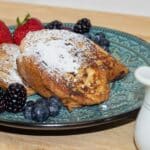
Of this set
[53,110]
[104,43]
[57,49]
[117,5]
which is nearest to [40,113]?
[53,110]

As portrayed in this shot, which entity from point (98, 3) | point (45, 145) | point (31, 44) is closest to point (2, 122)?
point (45, 145)

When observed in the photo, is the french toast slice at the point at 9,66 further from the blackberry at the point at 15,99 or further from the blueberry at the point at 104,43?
the blueberry at the point at 104,43

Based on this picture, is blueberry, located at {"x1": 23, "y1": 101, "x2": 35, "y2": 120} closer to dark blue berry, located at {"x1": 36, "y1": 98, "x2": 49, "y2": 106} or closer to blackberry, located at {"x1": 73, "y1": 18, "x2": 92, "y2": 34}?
dark blue berry, located at {"x1": 36, "y1": 98, "x2": 49, "y2": 106}

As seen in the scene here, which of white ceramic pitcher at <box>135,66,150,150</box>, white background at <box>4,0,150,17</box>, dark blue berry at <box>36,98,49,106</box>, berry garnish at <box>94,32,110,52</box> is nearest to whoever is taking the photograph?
white ceramic pitcher at <box>135,66,150,150</box>

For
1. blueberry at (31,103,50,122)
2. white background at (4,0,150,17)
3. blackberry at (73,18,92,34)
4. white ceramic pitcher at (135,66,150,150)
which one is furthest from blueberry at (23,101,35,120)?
white background at (4,0,150,17)

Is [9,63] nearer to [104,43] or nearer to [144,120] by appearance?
[104,43]

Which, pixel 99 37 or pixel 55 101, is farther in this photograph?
pixel 99 37

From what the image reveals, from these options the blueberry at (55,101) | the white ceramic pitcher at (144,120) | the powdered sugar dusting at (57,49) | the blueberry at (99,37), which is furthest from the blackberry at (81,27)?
the white ceramic pitcher at (144,120)
